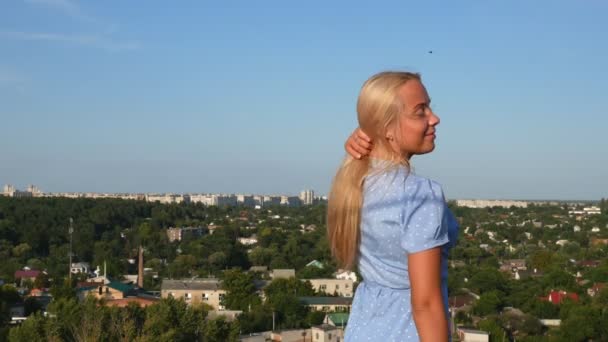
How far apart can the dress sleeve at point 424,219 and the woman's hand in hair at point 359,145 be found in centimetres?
14

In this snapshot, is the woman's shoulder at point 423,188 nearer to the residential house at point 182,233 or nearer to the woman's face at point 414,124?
the woman's face at point 414,124

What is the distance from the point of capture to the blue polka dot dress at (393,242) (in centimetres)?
85

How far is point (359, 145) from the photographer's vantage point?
3.29 ft

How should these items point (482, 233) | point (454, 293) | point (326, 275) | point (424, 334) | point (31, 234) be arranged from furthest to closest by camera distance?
point (482, 233) → point (31, 234) → point (326, 275) → point (454, 293) → point (424, 334)

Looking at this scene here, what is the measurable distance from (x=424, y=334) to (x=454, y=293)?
1980 centimetres

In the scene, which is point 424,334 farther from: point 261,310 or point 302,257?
point 302,257

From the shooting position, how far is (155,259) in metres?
30.3

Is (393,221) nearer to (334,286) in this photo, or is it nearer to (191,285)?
(191,285)

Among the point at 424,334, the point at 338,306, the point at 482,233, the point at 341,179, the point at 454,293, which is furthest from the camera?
the point at 482,233

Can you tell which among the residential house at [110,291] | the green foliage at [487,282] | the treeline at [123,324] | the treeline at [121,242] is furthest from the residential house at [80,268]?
the treeline at [123,324]

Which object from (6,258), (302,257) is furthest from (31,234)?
(302,257)

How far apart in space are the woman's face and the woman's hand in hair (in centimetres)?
5

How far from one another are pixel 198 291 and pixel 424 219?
19.1 meters

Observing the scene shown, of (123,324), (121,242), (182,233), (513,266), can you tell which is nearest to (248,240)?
(182,233)
